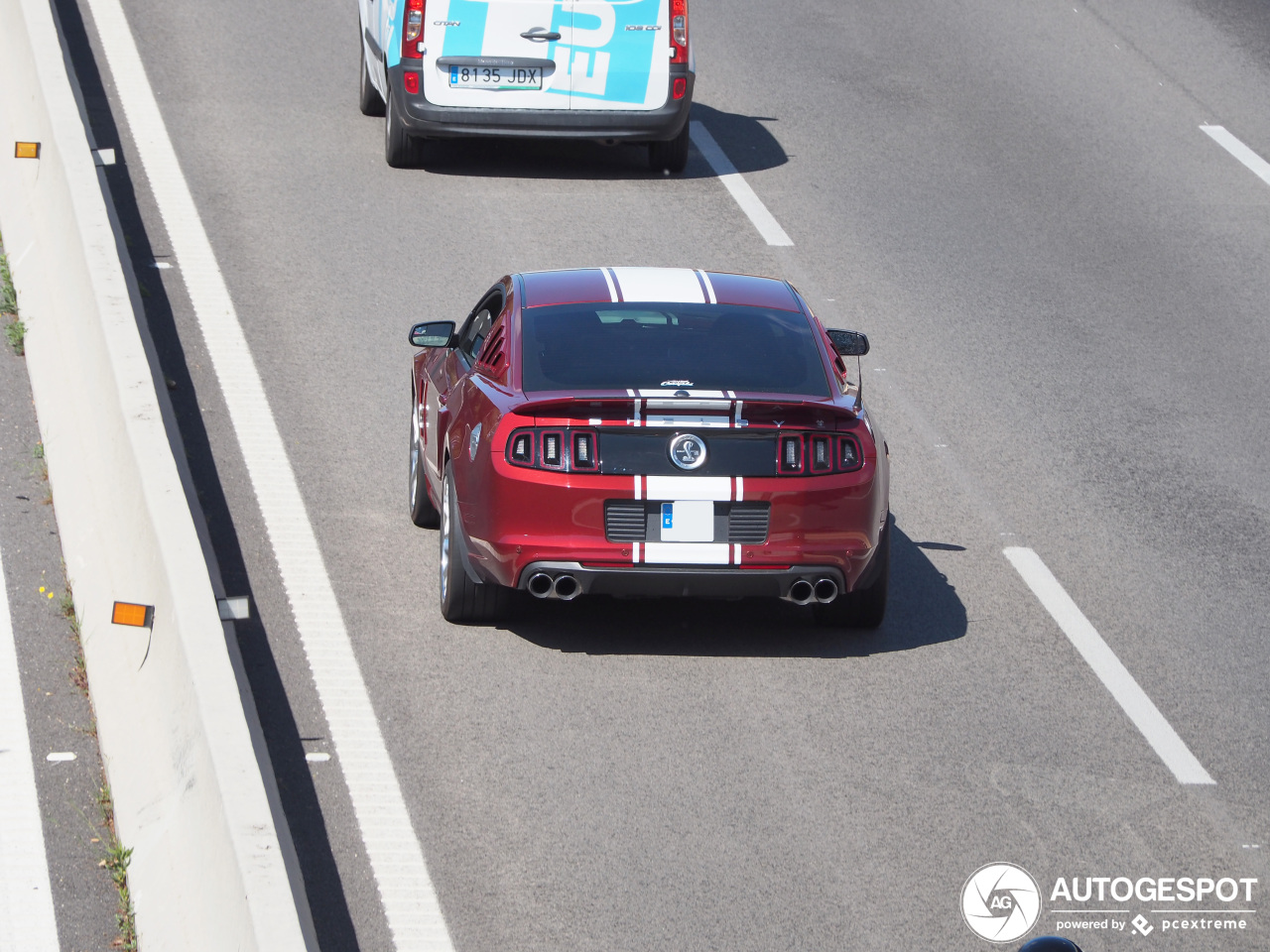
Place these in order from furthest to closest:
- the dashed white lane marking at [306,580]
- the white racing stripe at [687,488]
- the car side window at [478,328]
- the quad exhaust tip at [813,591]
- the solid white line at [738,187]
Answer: the solid white line at [738,187] → the car side window at [478,328] → the quad exhaust tip at [813,591] → the white racing stripe at [687,488] → the dashed white lane marking at [306,580]

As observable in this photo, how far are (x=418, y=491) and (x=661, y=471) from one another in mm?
2078

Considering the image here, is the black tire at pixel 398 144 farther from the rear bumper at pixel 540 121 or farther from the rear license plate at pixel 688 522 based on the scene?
the rear license plate at pixel 688 522

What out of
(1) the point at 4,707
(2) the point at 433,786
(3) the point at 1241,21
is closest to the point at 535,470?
(2) the point at 433,786

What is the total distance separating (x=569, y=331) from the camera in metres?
8.20

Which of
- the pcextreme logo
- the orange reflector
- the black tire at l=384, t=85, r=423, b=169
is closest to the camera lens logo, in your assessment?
the pcextreme logo

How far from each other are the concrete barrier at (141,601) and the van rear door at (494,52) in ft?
10.9

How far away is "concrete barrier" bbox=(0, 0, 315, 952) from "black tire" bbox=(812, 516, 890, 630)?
2.52 m

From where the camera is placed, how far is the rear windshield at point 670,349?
7805 mm

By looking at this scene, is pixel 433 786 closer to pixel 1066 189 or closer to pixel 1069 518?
pixel 1069 518

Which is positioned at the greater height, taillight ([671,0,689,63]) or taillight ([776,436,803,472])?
taillight ([776,436,803,472])

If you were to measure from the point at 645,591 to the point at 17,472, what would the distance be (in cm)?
380

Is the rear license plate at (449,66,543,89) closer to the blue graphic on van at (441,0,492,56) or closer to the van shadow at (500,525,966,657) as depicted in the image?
the blue graphic on van at (441,0,492,56)

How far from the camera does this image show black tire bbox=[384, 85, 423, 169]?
15.2m

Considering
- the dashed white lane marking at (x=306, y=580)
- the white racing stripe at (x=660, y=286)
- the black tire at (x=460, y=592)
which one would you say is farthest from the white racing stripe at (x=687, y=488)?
the dashed white lane marking at (x=306, y=580)
